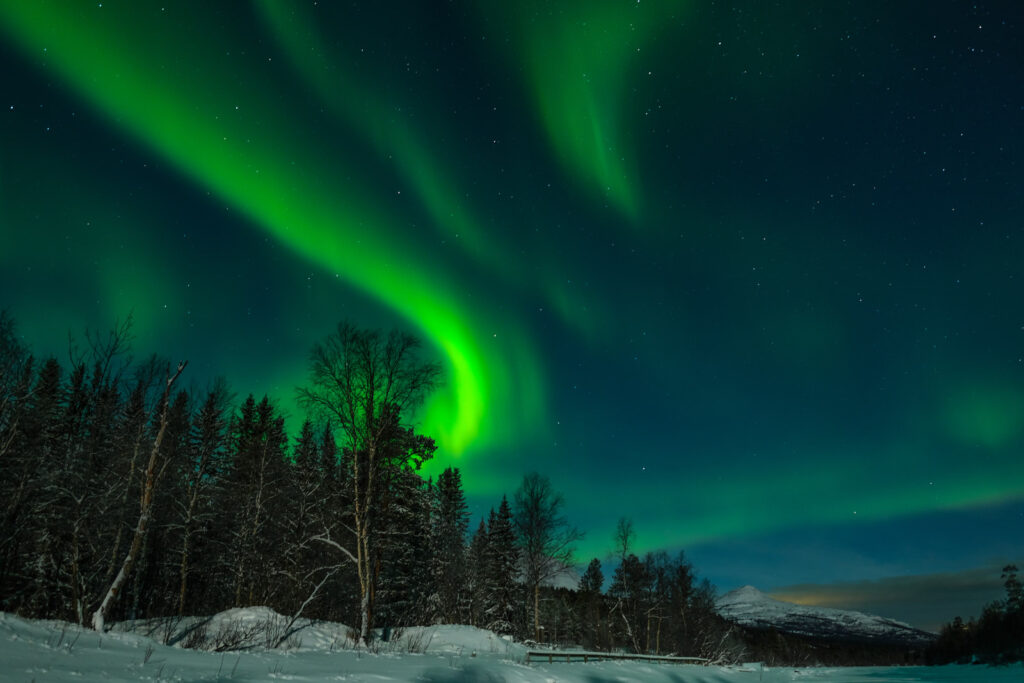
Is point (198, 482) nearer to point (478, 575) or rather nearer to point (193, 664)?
point (193, 664)

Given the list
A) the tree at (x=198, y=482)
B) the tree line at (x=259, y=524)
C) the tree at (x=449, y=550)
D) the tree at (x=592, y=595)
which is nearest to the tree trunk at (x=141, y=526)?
the tree line at (x=259, y=524)

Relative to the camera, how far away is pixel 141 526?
14125 mm

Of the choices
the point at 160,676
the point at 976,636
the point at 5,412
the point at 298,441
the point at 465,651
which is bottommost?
the point at 976,636

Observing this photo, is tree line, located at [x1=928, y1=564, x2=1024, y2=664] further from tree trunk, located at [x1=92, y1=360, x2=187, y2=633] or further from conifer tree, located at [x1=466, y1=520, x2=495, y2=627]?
tree trunk, located at [x1=92, y1=360, x2=187, y2=633]

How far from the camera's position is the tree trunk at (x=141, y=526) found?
12.7m

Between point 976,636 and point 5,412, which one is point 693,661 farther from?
point 976,636

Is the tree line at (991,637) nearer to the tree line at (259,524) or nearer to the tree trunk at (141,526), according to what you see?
the tree line at (259,524)

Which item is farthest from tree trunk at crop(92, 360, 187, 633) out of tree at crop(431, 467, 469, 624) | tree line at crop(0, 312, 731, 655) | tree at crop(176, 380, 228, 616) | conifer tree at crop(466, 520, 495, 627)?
conifer tree at crop(466, 520, 495, 627)

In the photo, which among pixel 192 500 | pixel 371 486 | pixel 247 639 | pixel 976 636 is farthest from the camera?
pixel 976 636

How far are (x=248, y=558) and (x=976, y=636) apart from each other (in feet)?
266

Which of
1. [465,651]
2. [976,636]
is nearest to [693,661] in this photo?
[465,651]

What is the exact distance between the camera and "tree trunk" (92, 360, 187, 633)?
12730 mm

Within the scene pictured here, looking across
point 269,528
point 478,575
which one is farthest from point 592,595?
point 269,528

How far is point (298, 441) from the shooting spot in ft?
167
